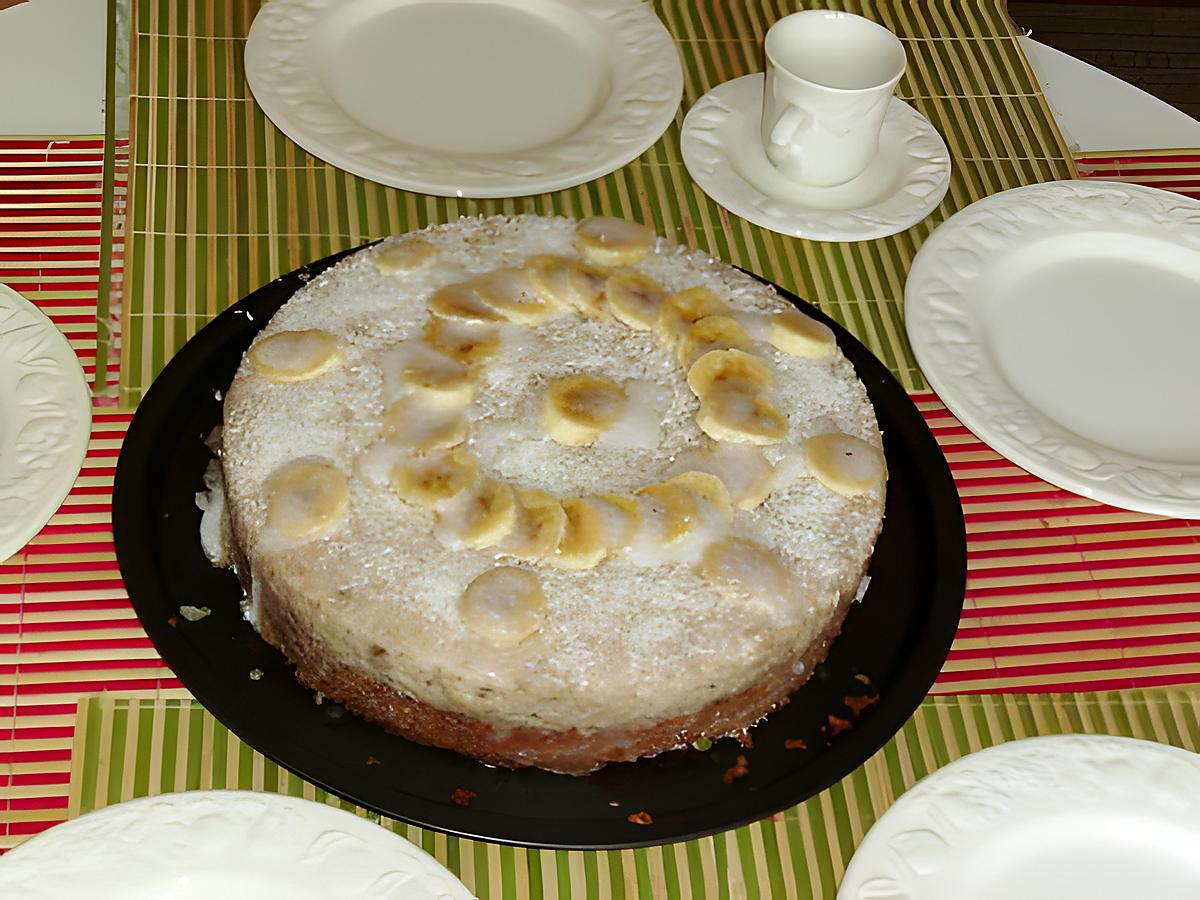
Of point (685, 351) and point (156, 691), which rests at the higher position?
point (685, 351)

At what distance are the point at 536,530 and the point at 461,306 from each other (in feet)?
0.88

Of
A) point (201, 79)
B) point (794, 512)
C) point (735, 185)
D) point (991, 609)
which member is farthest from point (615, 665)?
point (201, 79)

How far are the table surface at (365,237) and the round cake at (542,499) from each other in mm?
154

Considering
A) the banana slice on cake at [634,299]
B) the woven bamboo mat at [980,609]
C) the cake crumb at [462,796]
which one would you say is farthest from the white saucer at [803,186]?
the cake crumb at [462,796]

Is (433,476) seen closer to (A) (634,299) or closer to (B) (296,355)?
(B) (296,355)

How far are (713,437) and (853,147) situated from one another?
2.03 ft

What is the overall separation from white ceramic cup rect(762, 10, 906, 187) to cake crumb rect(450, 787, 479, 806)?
905mm

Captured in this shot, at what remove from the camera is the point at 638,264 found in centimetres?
126

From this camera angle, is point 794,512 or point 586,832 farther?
point 794,512

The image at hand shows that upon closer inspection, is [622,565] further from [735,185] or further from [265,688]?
[735,185]

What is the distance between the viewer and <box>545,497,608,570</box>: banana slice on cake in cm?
99

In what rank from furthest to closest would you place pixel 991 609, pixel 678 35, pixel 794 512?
pixel 678 35 < pixel 991 609 < pixel 794 512

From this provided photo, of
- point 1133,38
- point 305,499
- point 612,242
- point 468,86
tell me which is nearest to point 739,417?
point 612,242

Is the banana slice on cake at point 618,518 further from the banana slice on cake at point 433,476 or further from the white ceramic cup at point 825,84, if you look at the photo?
the white ceramic cup at point 825,84
